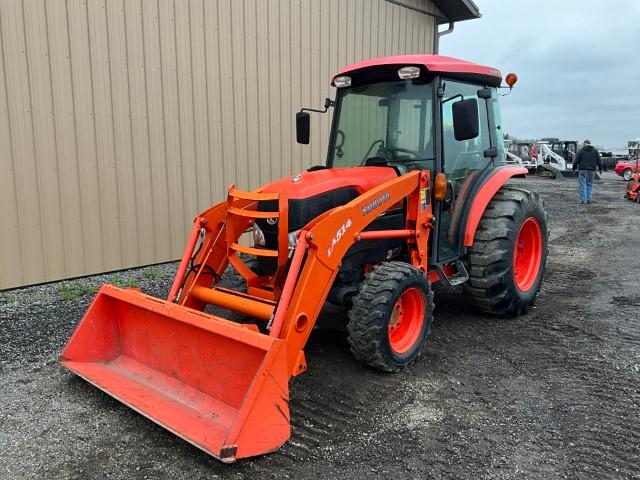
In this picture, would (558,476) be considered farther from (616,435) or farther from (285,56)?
(285,56)

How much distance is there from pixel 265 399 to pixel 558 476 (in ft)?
5.00

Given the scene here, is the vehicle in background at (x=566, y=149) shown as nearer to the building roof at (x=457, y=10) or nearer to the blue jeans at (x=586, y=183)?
the blue jeans at (x=586, y=183)

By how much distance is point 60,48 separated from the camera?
6.00 meters

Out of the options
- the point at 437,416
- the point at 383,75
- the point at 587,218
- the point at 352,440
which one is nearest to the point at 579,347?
the point at 437,416

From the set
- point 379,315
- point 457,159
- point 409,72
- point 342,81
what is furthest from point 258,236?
point 457,159

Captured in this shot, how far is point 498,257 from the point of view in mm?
4797

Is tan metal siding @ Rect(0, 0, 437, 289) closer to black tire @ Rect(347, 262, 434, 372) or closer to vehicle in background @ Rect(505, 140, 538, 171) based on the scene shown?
black tire @ Rect(347, 262, 434, 372)

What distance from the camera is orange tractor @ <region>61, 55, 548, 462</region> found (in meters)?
3.17

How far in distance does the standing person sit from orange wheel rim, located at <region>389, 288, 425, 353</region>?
44.9ft

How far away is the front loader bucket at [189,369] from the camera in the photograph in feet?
9.19

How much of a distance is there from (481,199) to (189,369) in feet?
9.46

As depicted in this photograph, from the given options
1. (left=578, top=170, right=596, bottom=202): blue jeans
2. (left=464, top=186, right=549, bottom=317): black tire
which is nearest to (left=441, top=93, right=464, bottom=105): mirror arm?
(left=464, top=186, right=549, bottom=317): black tire

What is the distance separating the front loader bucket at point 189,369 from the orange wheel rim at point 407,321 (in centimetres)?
127

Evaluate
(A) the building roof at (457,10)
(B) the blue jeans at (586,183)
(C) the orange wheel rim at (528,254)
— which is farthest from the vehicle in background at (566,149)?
(C) the orange wheel rim at (528,254)
